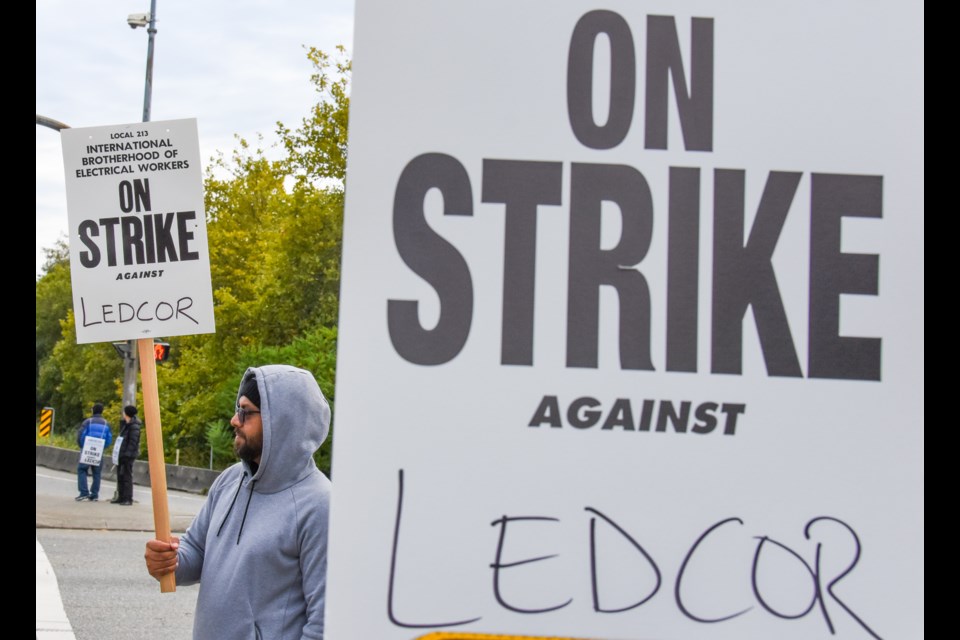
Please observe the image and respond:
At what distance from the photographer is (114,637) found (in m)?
8.57

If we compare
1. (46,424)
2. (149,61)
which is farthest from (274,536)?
(46,424)

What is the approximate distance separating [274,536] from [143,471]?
76.2 feet

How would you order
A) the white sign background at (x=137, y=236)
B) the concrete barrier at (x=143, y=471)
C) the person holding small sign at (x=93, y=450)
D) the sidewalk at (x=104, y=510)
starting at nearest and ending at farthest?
1. the white sign background at (x=137, y=236)
2. the sidewalk at (x=104, y=510)
3. the person holding small sign at (x=93, y=450)
4. the concrete barrier at (x=143, y=471)

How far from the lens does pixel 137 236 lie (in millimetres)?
3633

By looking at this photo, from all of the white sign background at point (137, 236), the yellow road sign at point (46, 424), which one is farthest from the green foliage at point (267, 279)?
the white sign background at point (137, 236)

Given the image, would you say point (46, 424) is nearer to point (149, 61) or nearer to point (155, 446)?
point (149, 61)

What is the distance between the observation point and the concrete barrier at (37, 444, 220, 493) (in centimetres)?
2228

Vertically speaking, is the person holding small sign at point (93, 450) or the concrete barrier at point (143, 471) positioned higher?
the person holding small sign at point (93, 450)

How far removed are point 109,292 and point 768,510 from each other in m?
2.48

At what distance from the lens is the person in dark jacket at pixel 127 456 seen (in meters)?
19.0

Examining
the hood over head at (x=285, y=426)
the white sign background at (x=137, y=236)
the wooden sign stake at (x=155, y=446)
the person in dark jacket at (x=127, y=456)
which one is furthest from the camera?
the person in dark jacket at (x=127, y=456)

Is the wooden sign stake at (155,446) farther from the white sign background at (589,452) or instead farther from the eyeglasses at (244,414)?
the white sign background at (589,452)

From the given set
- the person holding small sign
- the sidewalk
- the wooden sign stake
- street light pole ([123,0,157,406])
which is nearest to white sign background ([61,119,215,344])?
the wooden sign stake
